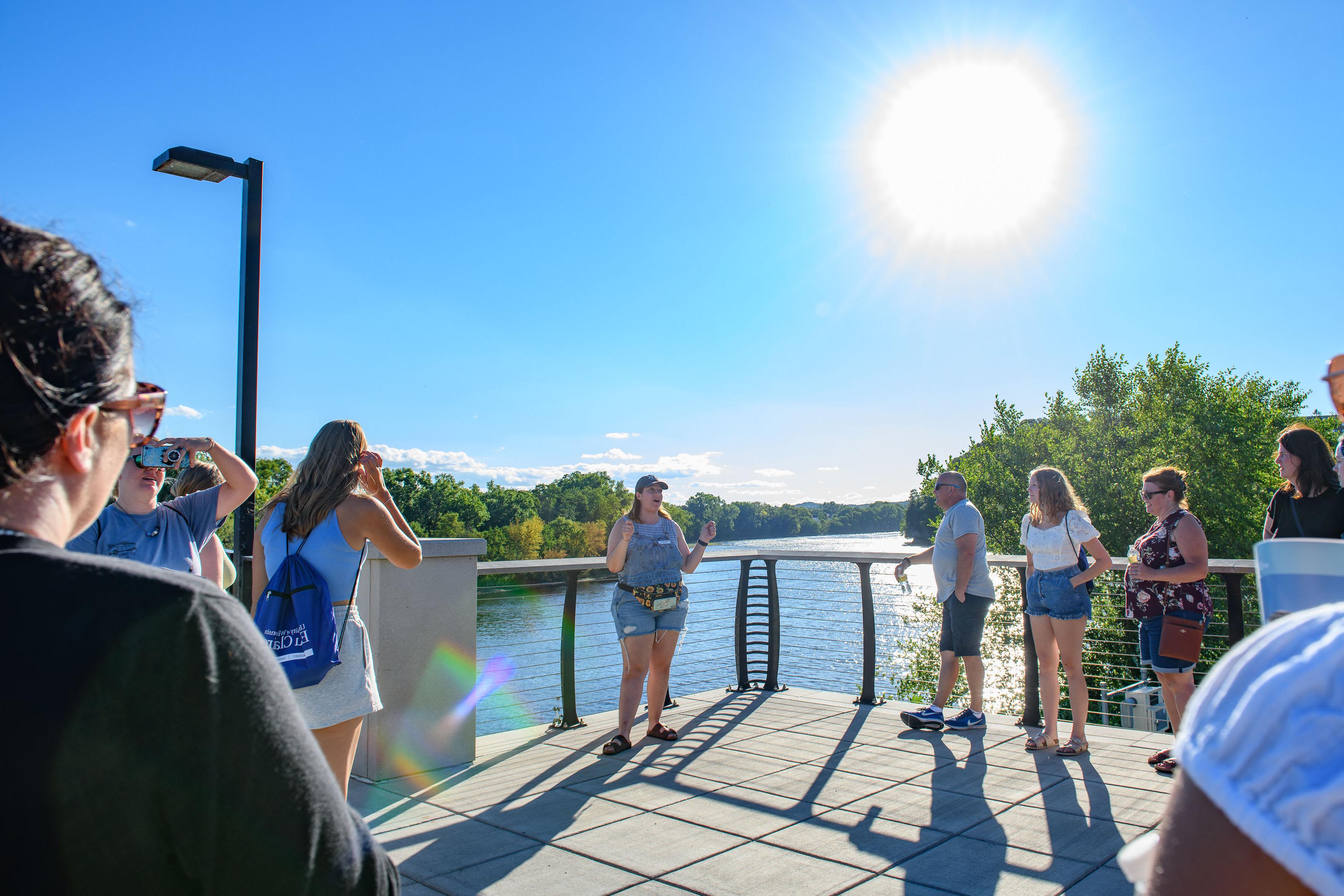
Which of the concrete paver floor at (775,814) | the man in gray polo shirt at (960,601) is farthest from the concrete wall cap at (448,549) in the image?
the man in gray polo shirt at (960,601)

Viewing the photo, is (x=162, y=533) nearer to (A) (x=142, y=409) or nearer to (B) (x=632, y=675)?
(A) (x=142, y=409)

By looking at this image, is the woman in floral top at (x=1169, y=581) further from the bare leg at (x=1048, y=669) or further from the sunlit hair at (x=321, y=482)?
the sunlit hair at (x=321, y=482)

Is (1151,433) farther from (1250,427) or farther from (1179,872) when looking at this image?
(1179,872)

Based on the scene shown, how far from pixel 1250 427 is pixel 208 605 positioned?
123 feet

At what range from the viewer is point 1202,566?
4336mm

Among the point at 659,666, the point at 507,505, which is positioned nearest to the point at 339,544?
the point at 659,666

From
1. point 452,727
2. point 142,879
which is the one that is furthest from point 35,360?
point 452,727

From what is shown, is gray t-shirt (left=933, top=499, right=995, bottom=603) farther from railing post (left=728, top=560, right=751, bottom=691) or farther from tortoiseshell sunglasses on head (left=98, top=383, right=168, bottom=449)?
tortoiseshell sunglasses on head (left=98, top=383, right=168, bottom=449)

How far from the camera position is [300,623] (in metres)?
2.63

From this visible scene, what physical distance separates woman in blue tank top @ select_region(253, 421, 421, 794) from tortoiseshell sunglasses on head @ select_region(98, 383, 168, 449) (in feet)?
4.95

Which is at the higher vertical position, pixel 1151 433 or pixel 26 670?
pixel 1151 433

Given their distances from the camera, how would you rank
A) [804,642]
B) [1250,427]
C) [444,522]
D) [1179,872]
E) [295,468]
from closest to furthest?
[1179,872] < [295,468] < [1250,427] < [804,642] < [444,522]

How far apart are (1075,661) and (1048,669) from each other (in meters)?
0.17

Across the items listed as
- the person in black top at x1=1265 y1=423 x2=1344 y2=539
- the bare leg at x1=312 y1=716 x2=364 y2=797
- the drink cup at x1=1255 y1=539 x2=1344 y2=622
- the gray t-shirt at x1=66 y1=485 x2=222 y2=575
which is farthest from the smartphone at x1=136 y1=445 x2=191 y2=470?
the person in black top at x1=1265 y1=423 x2=1344 y2=539
